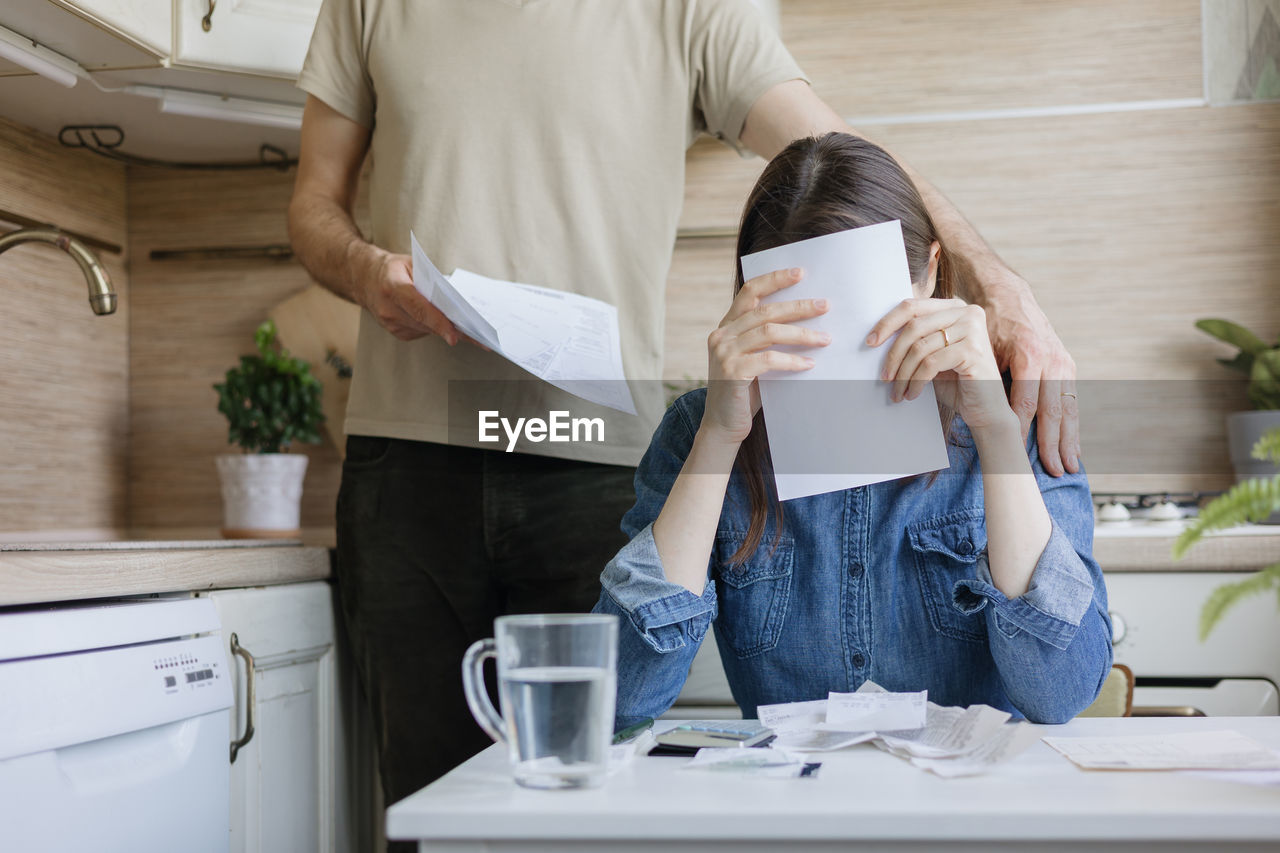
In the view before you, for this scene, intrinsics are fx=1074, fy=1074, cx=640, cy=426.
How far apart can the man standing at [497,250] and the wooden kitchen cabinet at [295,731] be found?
11 cm

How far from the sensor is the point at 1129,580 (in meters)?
1.36

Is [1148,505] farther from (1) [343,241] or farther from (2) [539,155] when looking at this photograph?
(1) [343,241]

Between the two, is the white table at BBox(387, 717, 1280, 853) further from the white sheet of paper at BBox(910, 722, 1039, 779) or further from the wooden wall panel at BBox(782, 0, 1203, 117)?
the wooden wall panel at BBox(782, 0, 1203, 117)

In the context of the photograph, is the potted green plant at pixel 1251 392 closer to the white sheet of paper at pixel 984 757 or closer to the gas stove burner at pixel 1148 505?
the gas stove burner at pixel 1148 505

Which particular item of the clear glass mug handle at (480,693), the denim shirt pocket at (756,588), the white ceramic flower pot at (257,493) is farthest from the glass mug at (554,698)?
the white ceramic flower pot at (257,493)

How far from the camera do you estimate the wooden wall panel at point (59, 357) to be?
5.13 feet

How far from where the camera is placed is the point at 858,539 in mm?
875

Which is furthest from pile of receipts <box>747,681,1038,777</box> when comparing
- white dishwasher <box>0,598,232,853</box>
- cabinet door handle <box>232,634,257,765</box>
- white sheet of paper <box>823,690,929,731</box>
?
cabinet door handle <box>232,634,257,765</box>

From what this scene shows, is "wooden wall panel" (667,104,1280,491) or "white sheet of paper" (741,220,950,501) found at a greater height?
"wooden wall panel" (667,104,1280,491)

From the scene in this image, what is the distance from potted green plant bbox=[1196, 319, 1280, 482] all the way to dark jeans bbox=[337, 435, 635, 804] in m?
1.00

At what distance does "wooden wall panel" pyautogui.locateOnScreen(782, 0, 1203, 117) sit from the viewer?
172 cm

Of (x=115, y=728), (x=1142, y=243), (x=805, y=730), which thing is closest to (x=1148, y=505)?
(x=1142, y=243)

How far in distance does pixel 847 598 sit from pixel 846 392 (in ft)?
0.72

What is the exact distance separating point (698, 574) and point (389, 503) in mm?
462
